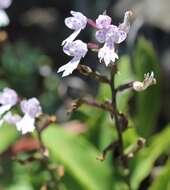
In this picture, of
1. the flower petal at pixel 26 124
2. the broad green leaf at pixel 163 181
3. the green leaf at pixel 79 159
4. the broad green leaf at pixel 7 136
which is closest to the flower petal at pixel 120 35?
the flower petal at pixel 26 124

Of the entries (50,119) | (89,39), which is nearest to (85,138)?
(50,119)

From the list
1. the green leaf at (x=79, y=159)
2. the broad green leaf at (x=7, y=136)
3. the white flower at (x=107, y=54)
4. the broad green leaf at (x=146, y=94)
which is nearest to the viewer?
the white flower at (x=107, y=54)

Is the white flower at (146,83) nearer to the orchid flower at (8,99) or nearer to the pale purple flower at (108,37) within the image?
the pale purple flower at (108,37)

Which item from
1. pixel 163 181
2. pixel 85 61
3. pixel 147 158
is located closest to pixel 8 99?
pixel 163 181

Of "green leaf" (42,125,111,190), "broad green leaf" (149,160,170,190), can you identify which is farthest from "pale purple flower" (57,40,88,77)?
"green leaf" (42,125,111,190)

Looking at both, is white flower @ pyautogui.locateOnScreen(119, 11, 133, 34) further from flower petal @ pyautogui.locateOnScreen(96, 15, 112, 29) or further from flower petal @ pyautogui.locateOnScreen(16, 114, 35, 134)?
flower petal @ pyautogui.locateOnScreen(16, 114, 35, 134)
